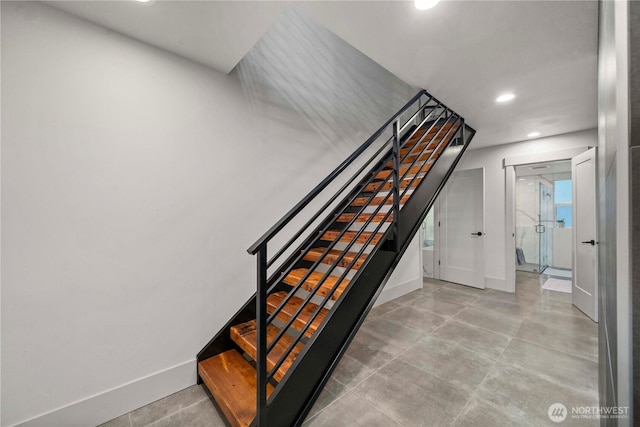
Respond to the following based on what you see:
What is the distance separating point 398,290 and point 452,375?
6.37ft

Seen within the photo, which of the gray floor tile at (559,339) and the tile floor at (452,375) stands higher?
the gray floor tile at (559,339)

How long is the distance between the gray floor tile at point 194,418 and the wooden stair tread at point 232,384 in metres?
0.09

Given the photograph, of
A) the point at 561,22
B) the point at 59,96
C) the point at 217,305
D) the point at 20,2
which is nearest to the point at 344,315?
the point at 217,305

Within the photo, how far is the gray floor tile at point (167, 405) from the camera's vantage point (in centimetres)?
168

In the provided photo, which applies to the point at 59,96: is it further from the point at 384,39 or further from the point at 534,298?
the point at 534,298

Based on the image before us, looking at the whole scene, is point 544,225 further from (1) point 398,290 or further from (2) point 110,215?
(2) point 110,215

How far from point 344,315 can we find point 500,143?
175 inches

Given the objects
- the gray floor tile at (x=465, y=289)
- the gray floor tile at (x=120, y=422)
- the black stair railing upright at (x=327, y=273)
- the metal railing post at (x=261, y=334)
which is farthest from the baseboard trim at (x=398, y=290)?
the gray floor tile at (x=120, y=422)

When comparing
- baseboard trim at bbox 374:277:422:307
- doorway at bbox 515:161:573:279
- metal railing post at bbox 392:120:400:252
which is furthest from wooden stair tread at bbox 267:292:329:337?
doorway at bbox 515:161:573:279

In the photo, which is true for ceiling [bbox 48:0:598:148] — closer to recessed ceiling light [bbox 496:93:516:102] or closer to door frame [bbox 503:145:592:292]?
recessed ceiling light [bbox 496:93:516:102]

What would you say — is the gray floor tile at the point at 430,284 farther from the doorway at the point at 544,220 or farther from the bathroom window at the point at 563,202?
the bathroom window at the point at 563,202

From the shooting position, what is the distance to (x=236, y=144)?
223cm

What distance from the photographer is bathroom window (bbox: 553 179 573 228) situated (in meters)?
6.41

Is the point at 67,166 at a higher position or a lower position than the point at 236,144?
lower
